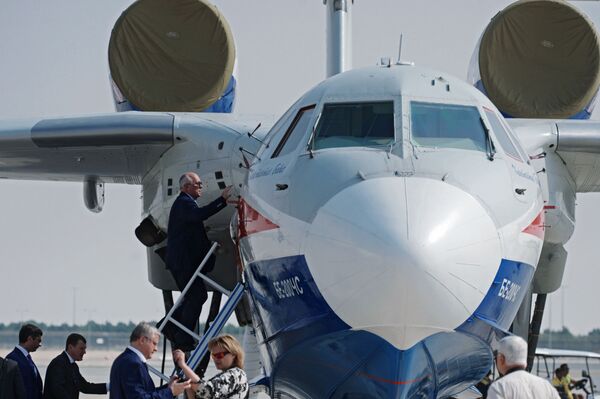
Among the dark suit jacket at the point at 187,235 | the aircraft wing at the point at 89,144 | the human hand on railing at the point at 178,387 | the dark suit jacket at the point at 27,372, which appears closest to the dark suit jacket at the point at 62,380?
the dark suit jacket at the point at 27,372

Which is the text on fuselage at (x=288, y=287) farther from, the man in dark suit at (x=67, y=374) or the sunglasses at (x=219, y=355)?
the man in dark suit at (x=67, y=374)

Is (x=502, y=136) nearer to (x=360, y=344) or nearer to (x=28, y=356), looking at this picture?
(x=360, y=344)

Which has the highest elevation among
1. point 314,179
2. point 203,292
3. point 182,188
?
point 314,179

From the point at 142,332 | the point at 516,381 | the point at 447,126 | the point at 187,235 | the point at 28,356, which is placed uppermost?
the point at 447,126

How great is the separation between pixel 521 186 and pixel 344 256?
1.78 metres

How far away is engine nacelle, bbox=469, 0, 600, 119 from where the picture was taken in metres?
12.6

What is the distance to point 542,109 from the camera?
12773 millimetres

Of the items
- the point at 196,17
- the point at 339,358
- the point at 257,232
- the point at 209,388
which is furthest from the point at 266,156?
the point at 196,17

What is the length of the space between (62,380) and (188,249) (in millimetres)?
1584

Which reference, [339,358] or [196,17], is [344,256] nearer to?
[339,358]

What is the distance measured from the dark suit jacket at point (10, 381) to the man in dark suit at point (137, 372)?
160 cm

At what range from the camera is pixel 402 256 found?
22.3 feet

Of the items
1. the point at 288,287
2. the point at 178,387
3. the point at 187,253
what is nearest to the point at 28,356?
the point at 187,253

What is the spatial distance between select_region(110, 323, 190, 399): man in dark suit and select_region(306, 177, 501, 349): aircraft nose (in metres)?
1.08
